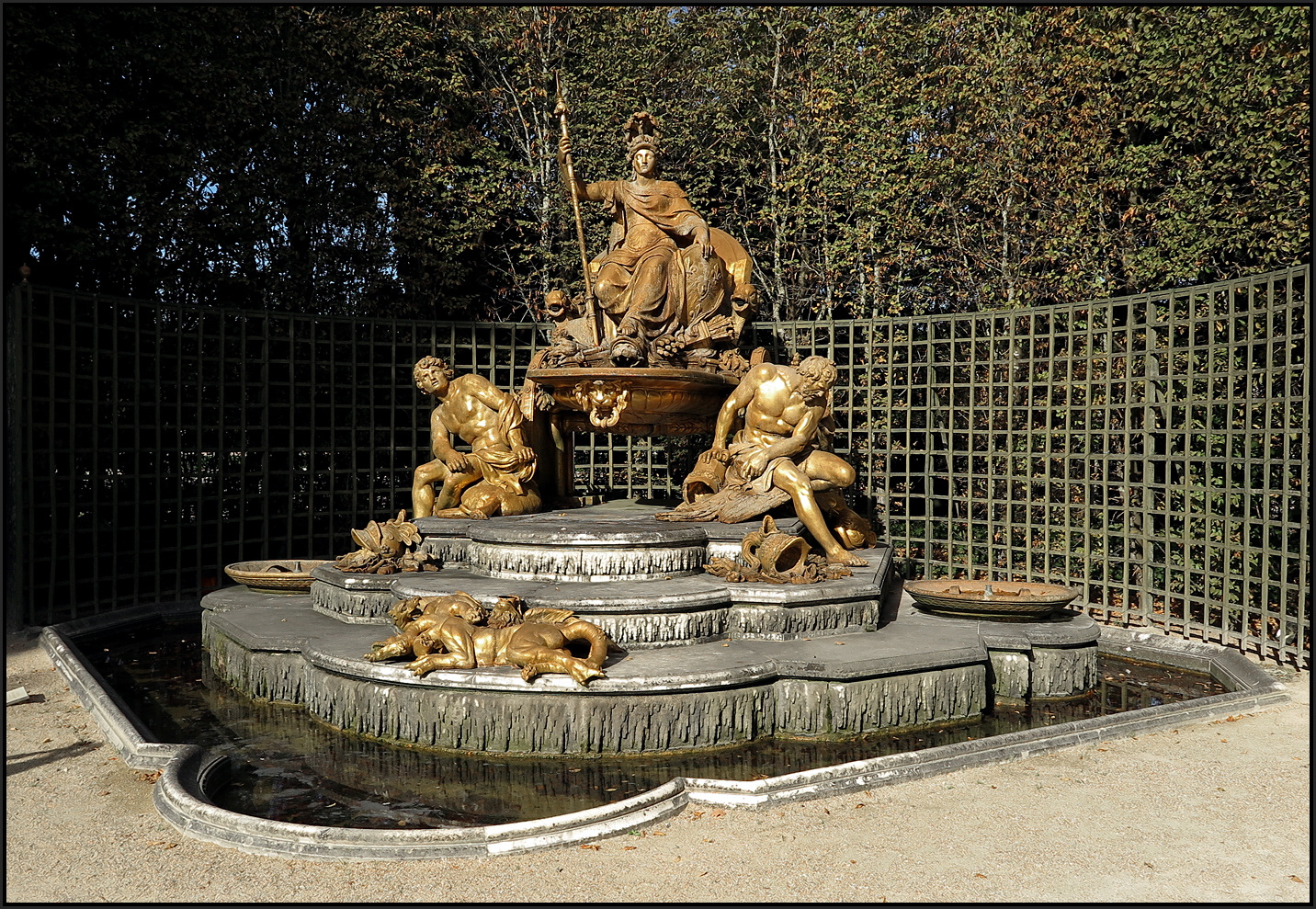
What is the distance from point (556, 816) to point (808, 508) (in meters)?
4.92

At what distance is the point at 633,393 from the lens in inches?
404

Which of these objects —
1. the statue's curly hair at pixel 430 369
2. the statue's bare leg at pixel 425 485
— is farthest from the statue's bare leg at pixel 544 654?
the statue's curly hair at pixel 430 369

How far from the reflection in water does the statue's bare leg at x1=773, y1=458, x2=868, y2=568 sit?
217 centimetres

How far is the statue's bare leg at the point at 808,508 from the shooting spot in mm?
9133

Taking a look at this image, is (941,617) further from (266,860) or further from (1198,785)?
(266,860)

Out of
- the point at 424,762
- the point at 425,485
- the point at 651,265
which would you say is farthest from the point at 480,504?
the point at 424,762

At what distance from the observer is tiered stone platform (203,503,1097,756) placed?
6234 mm

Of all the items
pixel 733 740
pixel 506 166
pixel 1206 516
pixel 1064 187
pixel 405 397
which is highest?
pixel 506 166

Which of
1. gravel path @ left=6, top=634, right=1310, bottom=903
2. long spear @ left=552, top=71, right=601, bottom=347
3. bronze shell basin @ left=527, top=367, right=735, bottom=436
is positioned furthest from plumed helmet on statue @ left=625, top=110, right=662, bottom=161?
gravel path @ left=6, top=634, right=1310, bottom=903

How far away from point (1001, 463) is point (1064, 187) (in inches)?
154

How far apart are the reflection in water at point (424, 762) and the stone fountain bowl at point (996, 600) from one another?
2.60ft

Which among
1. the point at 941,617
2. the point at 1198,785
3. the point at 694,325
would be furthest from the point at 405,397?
the point at 1198,785

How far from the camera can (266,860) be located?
435cm

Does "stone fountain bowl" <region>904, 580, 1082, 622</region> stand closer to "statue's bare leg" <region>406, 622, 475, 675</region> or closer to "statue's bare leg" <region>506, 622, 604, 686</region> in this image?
"statue's bare leg" <region>506, 622, 604, 686</region>
